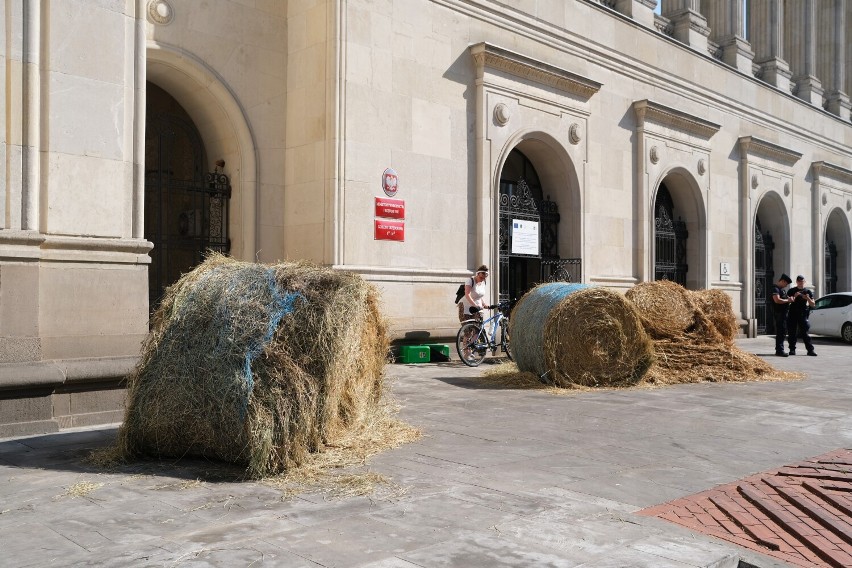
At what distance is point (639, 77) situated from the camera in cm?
2169

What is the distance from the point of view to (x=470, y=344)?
1471 cm

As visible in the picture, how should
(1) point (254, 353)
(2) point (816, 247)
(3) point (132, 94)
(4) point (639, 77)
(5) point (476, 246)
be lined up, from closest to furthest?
(1) point (254, 353), (3) point (132, 94), (5) point (476, 246), (4) point (639, 77), (2) point (816, 247)

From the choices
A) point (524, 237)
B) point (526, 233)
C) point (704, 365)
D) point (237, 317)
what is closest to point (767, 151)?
point (526, 233)

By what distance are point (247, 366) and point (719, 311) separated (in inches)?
410

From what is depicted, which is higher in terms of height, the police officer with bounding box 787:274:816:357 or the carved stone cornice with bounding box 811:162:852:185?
the carved stone cornice with bounding box 811:162:852:185

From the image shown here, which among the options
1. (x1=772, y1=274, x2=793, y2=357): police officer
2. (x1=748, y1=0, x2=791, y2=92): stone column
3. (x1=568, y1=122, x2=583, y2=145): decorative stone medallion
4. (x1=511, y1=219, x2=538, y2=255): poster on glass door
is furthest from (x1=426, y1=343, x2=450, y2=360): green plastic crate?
(x1=748, y1=0, x2=791, y2=92): stone column

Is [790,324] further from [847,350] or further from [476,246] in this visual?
[476,246]

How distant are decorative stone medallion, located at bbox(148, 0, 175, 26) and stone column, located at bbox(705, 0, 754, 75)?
67.5 feet

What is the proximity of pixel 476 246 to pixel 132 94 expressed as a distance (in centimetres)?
877

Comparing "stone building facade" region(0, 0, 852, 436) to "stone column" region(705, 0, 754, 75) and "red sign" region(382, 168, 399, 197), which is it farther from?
"red sign" region(382, 168, 399, 197)

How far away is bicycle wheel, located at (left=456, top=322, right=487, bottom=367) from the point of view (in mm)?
14656

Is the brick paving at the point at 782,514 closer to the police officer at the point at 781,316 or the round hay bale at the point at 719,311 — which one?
the round hay bale at the point at 719,311

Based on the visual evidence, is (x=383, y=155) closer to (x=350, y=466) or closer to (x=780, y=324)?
(x=350, y=466)

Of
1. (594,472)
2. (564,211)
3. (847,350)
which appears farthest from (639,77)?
(594,472)
